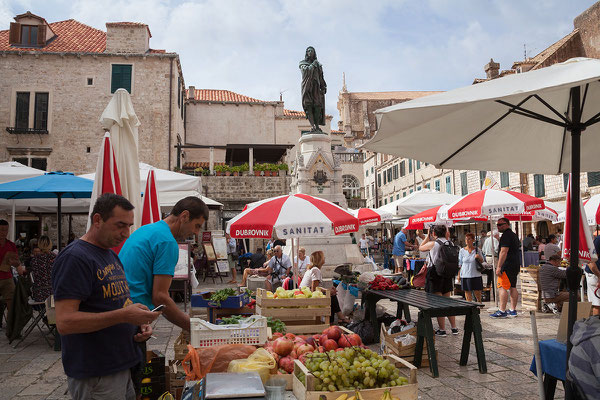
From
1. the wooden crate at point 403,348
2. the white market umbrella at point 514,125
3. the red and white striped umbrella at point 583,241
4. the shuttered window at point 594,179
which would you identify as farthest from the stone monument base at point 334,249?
the shuttered window at point 594,179

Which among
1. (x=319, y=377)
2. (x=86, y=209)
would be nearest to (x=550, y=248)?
(x=319, y=377)

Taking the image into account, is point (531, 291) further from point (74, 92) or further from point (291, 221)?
point (74, 92)

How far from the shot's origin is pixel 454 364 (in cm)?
561

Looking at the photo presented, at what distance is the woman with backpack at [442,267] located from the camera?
719 centimetres

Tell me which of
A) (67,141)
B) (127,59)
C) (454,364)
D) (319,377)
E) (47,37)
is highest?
(47,37)

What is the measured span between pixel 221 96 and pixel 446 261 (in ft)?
107

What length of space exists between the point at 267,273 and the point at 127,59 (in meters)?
21.2

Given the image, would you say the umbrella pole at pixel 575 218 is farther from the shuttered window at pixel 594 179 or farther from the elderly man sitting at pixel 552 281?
the shuttered window at pixel 594 179

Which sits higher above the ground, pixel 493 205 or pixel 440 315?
pixel 493 205

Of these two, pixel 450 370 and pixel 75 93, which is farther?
pixel 75 93

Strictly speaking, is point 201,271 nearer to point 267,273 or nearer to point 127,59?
point 267,273

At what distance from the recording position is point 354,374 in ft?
9.01

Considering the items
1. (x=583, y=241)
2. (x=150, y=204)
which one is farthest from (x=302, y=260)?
(x=583, y=241)

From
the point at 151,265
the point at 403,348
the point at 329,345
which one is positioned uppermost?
the point at 151,265
